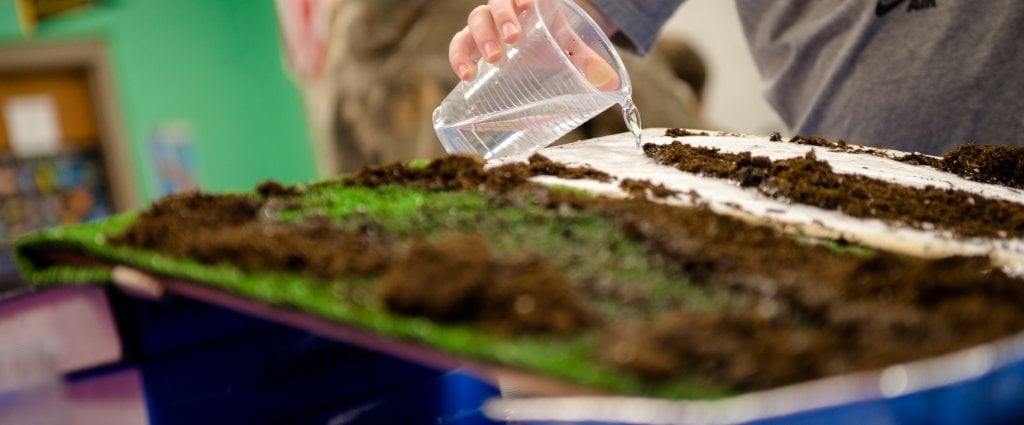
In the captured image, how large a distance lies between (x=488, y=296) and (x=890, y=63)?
3.73 ft

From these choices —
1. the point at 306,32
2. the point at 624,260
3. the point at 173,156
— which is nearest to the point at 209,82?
the point at 173,156

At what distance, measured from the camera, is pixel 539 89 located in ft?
4.25

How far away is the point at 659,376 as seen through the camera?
17.9 inches

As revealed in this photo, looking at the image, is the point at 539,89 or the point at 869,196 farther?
the point at 539,89

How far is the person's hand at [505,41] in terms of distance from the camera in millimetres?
1255

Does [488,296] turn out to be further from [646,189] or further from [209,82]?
[209,82]

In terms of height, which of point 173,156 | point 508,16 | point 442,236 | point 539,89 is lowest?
point 442,236

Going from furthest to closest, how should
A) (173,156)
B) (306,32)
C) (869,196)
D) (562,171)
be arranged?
(173,156)
(306,32)
(562,171)
(869,196)

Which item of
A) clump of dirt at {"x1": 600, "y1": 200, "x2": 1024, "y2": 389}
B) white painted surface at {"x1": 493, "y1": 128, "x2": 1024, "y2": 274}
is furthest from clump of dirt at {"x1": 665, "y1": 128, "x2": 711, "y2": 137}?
clump of dirt at {"x1": 600, "y1": 200, "x2": 1024, "y2": 389}

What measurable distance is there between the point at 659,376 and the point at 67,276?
58 centimetres

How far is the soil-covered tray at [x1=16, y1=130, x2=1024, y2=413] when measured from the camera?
19.2 inches

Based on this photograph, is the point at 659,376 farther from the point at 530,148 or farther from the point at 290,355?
the point at 530,148

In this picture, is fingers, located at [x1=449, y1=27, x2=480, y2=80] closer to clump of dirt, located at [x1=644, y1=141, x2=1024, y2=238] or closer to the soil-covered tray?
the soil-covered tray

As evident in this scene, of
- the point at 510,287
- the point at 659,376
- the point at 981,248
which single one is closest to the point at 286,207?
the point at 510,287
